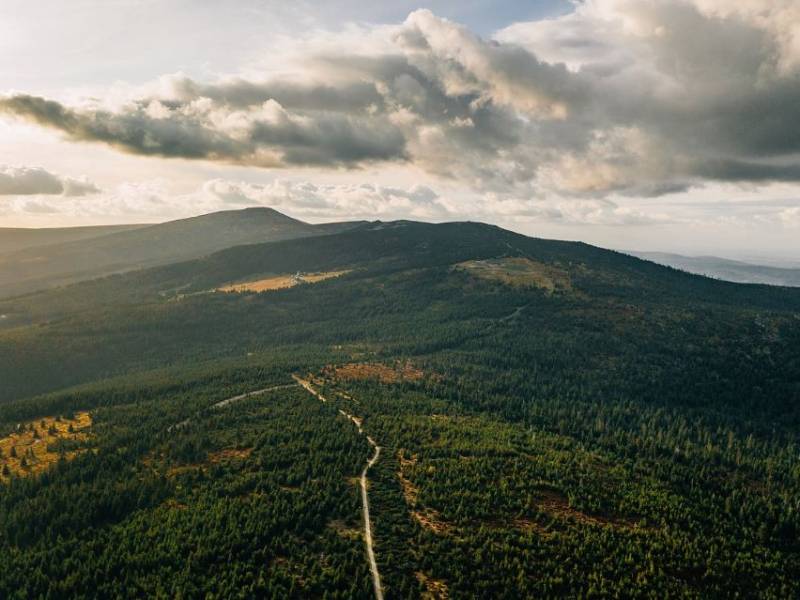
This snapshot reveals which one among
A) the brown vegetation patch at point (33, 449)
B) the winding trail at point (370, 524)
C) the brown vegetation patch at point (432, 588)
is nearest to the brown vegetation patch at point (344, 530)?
the winding trail at point (370, 524)

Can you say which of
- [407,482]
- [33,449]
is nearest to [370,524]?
[407,482]

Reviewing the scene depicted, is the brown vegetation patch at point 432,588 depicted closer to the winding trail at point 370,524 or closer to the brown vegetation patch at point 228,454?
the winding trail at point 370,524

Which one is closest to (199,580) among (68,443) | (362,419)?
(362,419)

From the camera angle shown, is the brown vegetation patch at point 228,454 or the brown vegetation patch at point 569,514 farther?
the brown vegetation patch at point 228,454

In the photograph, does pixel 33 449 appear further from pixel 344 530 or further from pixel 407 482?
pixel 407 482

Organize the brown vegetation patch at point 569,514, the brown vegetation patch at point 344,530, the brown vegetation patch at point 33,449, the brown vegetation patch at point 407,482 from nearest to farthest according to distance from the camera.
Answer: the brown vegetation patch at point 344,530 < the brown vegetation patch at point 569,514 < the brown vegetation patch at point 407,482 < the brown vegetation patch at point 33,449

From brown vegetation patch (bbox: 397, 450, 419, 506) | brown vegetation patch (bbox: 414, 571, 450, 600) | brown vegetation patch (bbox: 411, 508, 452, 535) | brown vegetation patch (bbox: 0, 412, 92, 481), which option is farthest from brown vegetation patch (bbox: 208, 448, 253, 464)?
brown vegetation patch (bbox: 414, 571, 450, 600)

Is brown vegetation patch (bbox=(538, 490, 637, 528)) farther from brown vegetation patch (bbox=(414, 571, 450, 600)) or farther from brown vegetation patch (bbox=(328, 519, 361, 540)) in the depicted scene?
brown vegetation patch (bbox=(328, 519, 361, 540))
